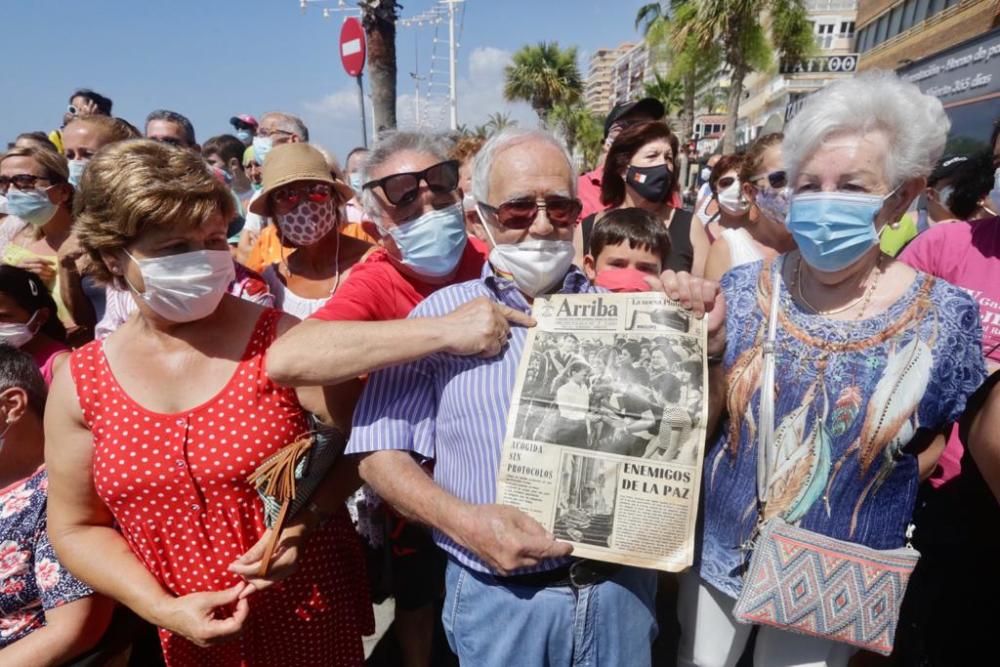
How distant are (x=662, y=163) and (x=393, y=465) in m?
2.65

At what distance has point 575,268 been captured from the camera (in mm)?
1589

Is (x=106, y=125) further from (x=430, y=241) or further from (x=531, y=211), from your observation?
(x=531, y=211)

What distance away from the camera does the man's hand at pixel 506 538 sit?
125 cm

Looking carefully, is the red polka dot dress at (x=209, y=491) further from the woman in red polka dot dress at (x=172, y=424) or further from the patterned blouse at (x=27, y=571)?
the patterned blouse at (x=27, y=571)

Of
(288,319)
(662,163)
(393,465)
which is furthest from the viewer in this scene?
(662,163)

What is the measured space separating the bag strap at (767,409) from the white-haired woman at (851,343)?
0.05ft

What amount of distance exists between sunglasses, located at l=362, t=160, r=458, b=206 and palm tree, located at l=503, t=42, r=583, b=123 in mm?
44305

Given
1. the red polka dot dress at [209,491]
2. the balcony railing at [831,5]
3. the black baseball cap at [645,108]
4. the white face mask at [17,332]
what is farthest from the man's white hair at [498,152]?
the balcony railing at [831,5]

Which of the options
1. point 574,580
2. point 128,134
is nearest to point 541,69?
point 128,134

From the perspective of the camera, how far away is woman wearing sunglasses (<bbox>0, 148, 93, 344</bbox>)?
116 inches

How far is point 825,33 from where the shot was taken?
45.6m

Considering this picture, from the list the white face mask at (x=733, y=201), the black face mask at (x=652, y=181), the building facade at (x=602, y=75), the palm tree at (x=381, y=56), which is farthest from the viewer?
the building facade at (x=602, y=75)

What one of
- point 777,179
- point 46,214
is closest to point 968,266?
point 777,179

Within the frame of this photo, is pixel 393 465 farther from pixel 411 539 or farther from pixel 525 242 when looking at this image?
pixel 411 539
